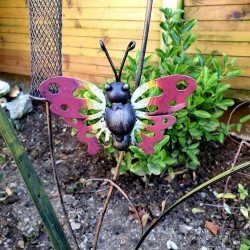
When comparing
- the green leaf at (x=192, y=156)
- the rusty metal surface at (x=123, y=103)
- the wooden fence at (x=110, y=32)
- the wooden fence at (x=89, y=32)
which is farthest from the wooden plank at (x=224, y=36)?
the rusty metal surface at (x=123, y=103)

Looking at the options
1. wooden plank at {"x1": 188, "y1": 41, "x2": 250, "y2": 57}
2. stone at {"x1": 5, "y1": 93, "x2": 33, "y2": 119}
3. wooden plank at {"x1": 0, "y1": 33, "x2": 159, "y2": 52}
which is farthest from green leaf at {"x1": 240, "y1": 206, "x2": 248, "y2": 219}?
stone at {"x1": 5, "y1": 93, "x2": 33, "y2": 119}

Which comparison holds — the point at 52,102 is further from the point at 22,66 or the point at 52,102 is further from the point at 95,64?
the point at 22,66

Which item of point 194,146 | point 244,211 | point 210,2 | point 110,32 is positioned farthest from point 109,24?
point 244,211

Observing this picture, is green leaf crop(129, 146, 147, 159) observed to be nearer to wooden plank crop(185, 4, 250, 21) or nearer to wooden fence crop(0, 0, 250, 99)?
wooden fence crop(0, 0, 250, 99)

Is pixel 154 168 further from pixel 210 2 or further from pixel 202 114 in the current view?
pixel 210 2

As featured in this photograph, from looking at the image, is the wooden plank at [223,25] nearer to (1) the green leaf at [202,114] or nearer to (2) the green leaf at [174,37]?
(2) the green leaf at [174,37]

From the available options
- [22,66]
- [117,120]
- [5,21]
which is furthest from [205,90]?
[5,21]
